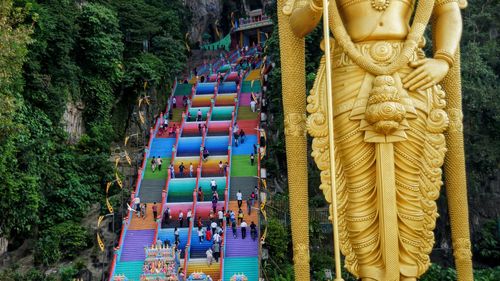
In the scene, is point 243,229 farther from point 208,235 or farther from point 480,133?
point 480,133

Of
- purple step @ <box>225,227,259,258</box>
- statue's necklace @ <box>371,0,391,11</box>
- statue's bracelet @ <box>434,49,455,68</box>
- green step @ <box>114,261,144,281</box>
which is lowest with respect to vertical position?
green step @ <box>114,261,144,281</box>

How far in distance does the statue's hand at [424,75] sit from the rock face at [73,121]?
14.2 m

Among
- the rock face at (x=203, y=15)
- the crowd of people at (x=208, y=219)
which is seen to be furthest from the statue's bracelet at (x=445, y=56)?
the rock face at (x=203, y=15)

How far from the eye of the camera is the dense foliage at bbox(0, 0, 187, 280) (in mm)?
13070

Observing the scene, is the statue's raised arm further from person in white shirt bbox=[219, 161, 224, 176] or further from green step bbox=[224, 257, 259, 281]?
person in white shirt bbox=[219, 161, 224, 176]

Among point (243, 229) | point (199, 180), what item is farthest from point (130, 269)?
point (199, 180)

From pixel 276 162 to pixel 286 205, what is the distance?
251 cm

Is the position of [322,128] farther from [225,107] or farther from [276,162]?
[225,107]

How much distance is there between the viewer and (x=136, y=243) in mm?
13609

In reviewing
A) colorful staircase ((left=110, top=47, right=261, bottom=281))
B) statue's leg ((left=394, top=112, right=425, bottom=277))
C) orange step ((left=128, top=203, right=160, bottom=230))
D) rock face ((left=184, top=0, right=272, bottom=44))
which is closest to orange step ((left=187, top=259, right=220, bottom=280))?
colorful staircase ((left=110, top=47, right=261, bottom=281))

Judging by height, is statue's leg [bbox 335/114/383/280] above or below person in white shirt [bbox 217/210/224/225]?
below

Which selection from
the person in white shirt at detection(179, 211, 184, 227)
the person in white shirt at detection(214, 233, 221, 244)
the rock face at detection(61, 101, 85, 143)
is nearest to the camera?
the person in white shirt at detection(214, 233, 221, 244)

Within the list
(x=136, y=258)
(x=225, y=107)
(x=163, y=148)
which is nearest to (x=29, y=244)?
(x=136, y=258)

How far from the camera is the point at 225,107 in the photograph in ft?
67.7
